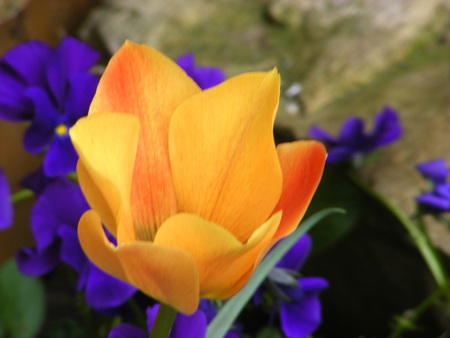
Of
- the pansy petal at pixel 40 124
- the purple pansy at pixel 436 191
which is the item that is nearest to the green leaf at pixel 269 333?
the purple pansy at pixel 436 191

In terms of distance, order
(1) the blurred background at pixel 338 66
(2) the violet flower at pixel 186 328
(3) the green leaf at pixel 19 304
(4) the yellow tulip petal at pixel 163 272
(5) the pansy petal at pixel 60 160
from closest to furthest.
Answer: (4) the yellow tulip petal at pixel 163 272, (2) the violet flower at pixel 186 328, (5) the pansy petal at pixel 60 160, (3) the green leaf at pixel 19 304, (1) the blurred background at pixel 338 66

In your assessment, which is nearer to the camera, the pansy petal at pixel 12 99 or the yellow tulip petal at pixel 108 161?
the yellow tulip petal at pixel 108 161

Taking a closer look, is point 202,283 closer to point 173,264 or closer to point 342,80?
point 173,264

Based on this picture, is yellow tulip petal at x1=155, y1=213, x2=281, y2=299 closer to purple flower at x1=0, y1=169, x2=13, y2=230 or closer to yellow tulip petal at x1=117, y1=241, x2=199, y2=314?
yellow tulip petal at x1=117, y1=241, x2=199, y2=314

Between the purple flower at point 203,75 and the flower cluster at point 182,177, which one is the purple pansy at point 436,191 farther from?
the flower cluster at point 182,177

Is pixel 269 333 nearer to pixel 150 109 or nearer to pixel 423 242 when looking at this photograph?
pixel 423 242

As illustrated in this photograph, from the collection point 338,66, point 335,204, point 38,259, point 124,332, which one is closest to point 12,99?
point 38,259

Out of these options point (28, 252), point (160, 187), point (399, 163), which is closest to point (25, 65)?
point (28, 252)
